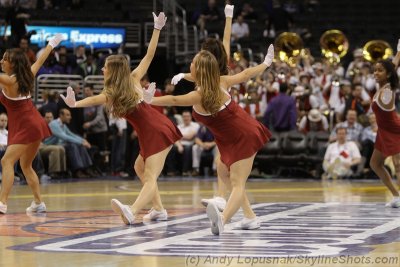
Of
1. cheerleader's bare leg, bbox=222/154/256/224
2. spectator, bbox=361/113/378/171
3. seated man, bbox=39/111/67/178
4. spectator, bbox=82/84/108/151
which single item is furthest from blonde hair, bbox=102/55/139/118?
spectator, bbox=82/84/108/151

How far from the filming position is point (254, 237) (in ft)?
28.8

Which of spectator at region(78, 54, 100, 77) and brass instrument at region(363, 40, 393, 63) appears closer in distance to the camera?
brass instrument at region(363, 40, 393, 63)

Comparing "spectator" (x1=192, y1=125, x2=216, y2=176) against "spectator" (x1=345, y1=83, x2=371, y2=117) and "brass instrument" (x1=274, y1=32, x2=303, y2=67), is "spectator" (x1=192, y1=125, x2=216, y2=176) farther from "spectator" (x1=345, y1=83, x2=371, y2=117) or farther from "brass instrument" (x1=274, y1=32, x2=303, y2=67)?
"brass instrument" (x1=274, y1=32, x2=303, y2=67)

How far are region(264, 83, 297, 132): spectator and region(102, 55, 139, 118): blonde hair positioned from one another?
10.5 meters

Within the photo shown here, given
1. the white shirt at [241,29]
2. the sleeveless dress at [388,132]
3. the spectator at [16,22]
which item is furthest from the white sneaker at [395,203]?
the white shirt at [241,29]

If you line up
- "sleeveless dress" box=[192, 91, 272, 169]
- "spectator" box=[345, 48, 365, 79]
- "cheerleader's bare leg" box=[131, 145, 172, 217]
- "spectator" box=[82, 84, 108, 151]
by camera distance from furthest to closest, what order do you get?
"spectator" box=[345, 48, 365, 79] < "spectator" box=[82, 84, 108, 151] < "cheerleader's bare leg" box=[131, 145, 172, 217] < "sleeveless dress" box=[192, 91, 272, 169]

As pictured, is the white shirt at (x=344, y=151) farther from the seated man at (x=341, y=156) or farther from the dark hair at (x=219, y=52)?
the dark hair at (x=219, y=52)

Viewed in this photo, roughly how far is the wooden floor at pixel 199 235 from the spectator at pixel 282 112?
19.7 ft

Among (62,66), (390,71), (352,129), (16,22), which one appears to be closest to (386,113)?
(390,71)

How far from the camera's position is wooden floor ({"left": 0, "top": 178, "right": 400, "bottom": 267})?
289 inches

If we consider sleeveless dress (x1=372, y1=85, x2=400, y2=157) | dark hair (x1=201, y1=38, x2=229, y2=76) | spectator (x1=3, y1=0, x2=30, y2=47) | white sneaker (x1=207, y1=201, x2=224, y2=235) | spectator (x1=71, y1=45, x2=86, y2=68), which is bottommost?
white sneaker (x1=207, y1=201, x2=224, y2=235)

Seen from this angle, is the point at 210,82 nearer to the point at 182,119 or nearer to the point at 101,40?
the point at 182,119

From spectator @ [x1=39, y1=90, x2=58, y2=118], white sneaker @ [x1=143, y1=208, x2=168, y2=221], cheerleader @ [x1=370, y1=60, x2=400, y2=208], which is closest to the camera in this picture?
white sneaker @ [x1=143, y1=208, x2=168, y2=221]

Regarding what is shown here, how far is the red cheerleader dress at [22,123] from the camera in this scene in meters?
11.5
